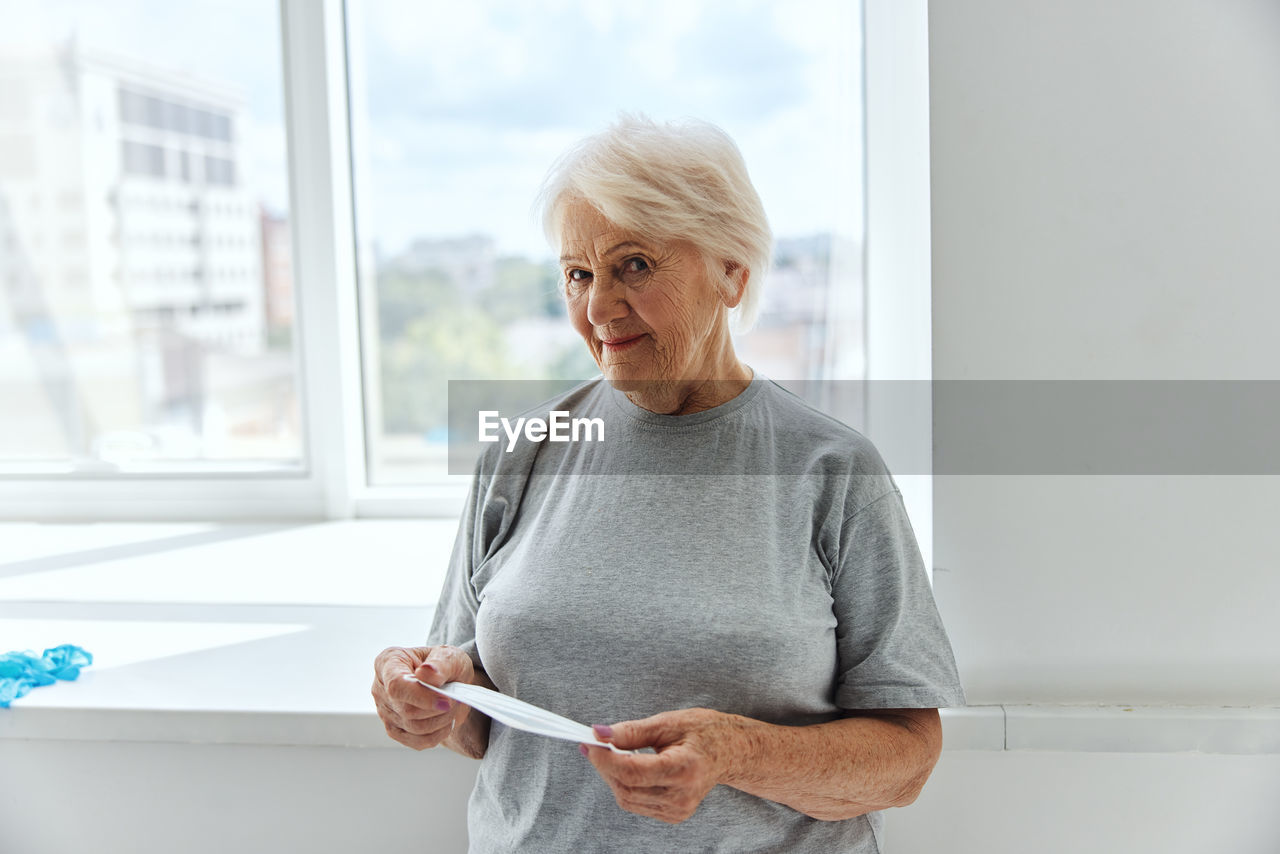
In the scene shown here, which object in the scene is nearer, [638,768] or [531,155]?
[638,768]

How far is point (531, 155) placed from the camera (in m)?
1.75

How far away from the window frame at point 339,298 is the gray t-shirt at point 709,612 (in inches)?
11.7

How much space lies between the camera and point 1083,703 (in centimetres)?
122

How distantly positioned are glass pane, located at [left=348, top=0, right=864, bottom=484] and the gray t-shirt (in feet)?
2.28

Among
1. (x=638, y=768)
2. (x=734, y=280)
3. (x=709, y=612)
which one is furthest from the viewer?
(x=734, y=280)

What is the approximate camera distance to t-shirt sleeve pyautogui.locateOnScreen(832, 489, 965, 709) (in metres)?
0.94

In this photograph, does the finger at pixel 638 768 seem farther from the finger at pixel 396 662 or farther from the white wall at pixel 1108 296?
the white wall at pixel 1108 296

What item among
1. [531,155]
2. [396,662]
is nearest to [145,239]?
[531,155]

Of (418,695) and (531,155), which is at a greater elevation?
(531,155)

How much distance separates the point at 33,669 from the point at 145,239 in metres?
0.95

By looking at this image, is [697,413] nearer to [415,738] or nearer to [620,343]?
[620,343]

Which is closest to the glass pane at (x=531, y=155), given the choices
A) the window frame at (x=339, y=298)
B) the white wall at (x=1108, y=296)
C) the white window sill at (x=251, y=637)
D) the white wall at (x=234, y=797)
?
the window frame at (x=339, y=298)

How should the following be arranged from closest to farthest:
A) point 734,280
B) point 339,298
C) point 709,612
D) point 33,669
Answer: point 709,612, point 734,280, point 33,669, point 339,298

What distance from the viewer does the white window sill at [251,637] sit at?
1187 millimetres
